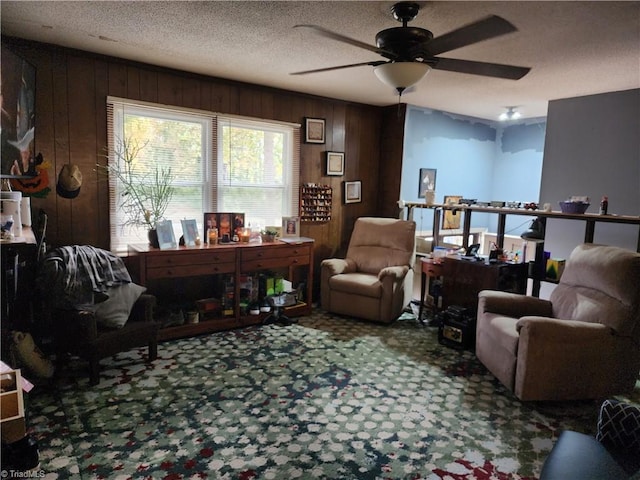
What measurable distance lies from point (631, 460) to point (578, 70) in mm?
3113

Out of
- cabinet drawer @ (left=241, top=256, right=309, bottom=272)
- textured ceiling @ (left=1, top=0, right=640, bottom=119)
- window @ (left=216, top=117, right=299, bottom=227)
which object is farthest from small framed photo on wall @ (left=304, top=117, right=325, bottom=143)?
cabinet drawer @ (left=241, top=256, right=309, bottom=272)

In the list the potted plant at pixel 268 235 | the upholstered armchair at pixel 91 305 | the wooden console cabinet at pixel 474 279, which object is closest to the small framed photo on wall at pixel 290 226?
the potted plant at pixel 268 235

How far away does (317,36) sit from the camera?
2783 millimetres

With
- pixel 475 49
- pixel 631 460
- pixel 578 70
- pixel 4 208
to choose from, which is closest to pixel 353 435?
pixel 631 460

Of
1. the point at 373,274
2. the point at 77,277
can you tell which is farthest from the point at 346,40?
the point at 373,274

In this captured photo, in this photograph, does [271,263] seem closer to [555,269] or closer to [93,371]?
[93,371]

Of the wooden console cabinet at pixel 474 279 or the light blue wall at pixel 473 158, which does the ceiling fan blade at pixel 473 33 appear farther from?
the light blue wall at pixel 473 158

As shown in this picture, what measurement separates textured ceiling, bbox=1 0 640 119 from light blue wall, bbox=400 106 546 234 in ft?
4.06

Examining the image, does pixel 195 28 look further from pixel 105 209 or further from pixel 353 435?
pixel 353 435

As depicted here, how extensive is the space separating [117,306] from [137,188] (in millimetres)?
1244

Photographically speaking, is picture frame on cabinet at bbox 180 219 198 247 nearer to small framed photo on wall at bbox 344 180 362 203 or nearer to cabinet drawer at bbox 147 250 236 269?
cabinet drawer at bbox 147 250 236 269

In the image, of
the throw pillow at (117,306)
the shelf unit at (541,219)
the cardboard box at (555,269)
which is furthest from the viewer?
the cardboard box at (555,269)

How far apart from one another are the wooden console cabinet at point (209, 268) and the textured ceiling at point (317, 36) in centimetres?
160

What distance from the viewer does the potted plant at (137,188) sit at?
3.60m
